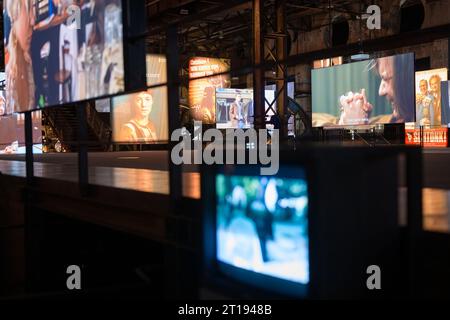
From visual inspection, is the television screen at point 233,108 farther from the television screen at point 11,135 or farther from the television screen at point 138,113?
the television screen at point 11,135

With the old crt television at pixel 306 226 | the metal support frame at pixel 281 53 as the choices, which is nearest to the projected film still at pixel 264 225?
the old crt television at pixel 306 226

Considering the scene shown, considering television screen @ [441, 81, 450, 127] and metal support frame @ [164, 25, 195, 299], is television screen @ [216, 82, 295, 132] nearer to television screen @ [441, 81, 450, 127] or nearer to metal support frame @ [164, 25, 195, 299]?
television screen @ [441, 81, 450, 127]

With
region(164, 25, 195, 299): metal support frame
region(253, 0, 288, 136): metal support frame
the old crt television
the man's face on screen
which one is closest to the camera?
the old crt television

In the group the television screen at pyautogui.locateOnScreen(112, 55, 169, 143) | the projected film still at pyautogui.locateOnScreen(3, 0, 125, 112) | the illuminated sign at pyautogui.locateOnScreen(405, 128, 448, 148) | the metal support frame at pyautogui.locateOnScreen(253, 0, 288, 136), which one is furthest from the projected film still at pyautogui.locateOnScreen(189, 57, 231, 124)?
the projected film still at pyautogui.locateOnScreen(3, 0, 125, 112)

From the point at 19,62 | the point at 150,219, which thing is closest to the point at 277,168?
the point at 150,219

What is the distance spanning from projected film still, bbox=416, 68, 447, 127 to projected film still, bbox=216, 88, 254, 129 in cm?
485

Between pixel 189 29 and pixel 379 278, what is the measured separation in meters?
19.2

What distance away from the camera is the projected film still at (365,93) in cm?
1362

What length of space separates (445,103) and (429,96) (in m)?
1.27

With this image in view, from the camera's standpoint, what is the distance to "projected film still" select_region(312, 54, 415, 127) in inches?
536

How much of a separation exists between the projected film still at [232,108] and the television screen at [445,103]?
552cm

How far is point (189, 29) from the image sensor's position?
792 inches

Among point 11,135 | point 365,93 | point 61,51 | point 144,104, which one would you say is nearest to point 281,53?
point 365,93
